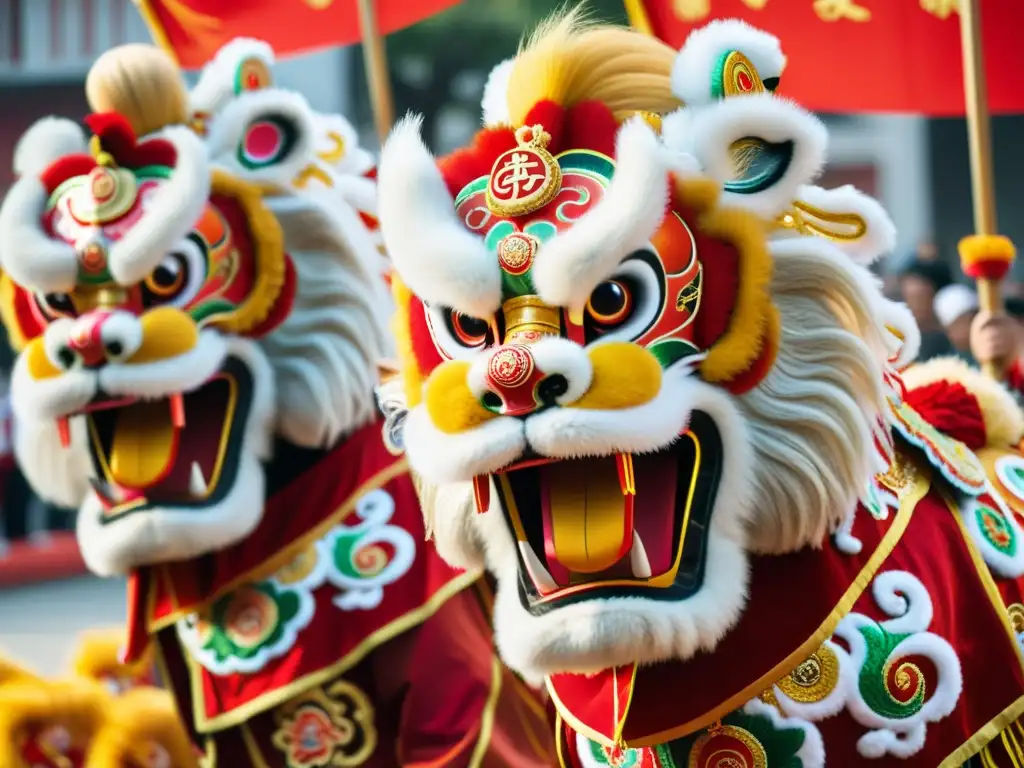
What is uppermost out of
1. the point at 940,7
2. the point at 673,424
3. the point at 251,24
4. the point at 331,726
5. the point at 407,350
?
the point at 251,24

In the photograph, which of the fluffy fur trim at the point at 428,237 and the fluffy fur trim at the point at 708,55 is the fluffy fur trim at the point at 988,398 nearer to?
the fluffy fur trim at the point at 708,55

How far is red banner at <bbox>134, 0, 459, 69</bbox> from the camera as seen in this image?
13.2ft

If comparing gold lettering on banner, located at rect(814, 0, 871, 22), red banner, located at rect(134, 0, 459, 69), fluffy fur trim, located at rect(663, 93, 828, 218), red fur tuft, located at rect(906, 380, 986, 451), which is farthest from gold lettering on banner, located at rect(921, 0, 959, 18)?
fluffy fur trim, located at rect(663, 93, 828, 218)

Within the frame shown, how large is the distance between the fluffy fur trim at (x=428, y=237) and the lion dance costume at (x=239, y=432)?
37.8 inches

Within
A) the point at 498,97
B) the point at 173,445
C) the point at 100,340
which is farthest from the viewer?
the point at 173,445

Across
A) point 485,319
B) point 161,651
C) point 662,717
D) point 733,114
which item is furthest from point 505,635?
point 161,651

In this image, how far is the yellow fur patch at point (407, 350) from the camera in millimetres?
2033

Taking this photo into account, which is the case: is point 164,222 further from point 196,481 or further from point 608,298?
point 608,298

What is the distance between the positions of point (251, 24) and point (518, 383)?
2564mm

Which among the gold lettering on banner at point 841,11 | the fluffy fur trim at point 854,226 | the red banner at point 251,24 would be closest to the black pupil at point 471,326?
the fluffy fur trim at point 854,226

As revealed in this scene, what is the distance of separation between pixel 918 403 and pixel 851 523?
0.58 metres

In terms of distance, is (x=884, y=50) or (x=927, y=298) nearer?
(x=884, y=50)

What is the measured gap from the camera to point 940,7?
3.57 m

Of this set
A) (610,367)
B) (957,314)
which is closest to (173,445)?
(610,367)
